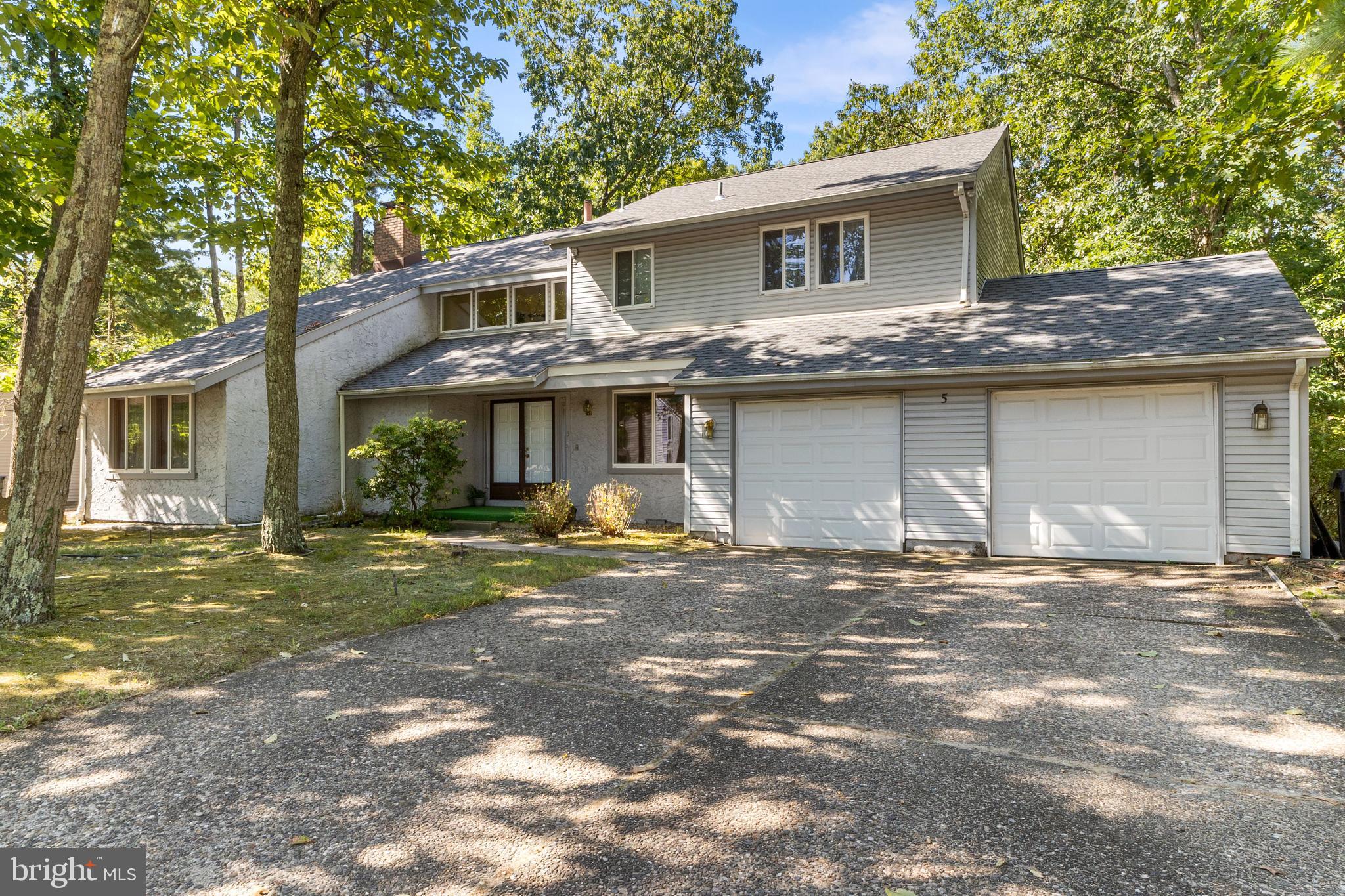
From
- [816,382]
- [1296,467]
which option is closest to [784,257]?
[816,382]

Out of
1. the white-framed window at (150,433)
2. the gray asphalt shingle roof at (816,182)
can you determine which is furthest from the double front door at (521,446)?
the white-framed window at (150,433)

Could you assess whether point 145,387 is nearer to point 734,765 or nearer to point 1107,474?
point 734,765

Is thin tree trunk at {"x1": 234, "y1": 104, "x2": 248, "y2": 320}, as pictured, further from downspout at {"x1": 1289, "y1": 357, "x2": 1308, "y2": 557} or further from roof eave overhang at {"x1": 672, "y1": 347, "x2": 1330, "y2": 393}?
downspout at {"x1": 1289, "y1": 357, "x2": 1308, "y2": 557}

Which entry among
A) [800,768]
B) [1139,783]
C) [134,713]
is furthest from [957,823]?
[134,713]

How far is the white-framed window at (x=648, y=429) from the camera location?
1327cm

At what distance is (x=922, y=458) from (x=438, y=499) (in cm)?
837

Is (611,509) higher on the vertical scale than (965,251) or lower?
lower

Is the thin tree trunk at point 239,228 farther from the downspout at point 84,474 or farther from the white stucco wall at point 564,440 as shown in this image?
the downspout at point 84,474

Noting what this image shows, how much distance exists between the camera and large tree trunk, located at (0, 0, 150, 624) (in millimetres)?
5953

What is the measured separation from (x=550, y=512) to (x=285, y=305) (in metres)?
4.79

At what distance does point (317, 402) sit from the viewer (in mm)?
14758

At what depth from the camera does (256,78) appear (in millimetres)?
11742

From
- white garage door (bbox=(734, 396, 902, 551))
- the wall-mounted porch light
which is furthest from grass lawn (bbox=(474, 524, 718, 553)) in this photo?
the wall-mounted porch light

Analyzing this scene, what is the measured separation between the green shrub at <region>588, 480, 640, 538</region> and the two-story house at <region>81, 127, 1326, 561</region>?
0.87 m
